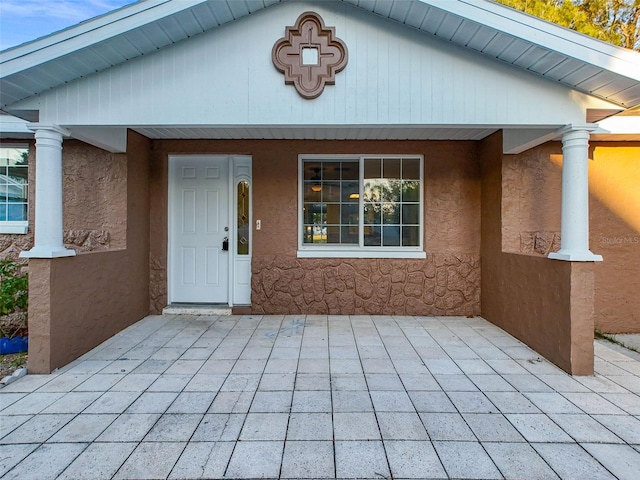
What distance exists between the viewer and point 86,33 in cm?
336

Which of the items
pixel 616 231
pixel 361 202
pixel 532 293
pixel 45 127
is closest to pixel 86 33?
pixel 45 127

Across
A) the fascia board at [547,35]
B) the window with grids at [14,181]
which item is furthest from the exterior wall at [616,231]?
the window with grids at [14,181]

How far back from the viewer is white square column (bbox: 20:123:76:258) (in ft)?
12.0

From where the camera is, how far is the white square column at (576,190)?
3.67 meters

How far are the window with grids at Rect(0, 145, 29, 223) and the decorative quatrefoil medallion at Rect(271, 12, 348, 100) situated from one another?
450 centimetres

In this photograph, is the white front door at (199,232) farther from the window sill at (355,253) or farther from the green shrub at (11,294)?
the green shrub at (11,294)

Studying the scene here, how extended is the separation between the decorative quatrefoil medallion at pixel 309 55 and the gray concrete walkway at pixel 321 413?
9.85 ft

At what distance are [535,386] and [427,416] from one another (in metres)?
1.32

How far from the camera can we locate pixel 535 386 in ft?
10.8

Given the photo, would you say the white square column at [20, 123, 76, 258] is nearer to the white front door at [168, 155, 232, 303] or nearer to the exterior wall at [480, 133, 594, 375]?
the white front door at [168, 155, 232, 303]

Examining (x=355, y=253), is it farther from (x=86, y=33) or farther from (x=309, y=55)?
(x=86, y=33)

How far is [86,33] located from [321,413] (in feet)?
13.7

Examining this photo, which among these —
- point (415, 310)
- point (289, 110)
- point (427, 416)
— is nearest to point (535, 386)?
point (427, 416)

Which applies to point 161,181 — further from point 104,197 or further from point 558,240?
point 558,240
